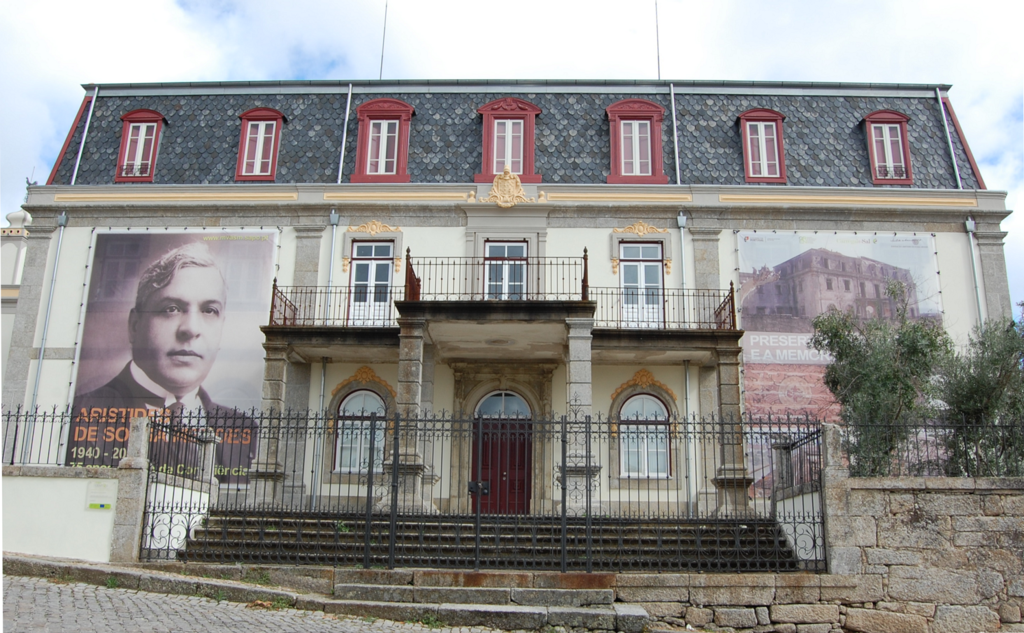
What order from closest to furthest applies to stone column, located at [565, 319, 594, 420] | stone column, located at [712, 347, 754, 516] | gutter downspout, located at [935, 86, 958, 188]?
stone column, located at [565, 319, 594, 420] → stone column, located at [712, 347, 754, 516] → gutter downspout, located at [935, 86, 958, 188]

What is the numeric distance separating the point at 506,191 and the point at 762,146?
5.66m

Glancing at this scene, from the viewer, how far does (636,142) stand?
18266mm

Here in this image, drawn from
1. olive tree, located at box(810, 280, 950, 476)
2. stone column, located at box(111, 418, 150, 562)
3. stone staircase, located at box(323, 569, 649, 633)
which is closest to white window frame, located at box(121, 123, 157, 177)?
stone column, located at box(111, 418, 150, 562)

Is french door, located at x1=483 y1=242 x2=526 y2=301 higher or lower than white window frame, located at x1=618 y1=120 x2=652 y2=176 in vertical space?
lower

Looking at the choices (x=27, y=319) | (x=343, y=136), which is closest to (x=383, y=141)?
(x=343, y=136)

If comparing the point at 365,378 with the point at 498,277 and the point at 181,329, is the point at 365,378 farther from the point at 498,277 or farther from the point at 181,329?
the point at 181,329

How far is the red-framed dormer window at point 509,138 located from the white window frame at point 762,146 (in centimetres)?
Answer: 461

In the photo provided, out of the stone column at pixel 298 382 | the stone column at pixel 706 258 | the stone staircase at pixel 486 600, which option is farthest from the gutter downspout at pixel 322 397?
the stone column at pixel 706 258

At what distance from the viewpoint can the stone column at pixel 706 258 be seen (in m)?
17.1

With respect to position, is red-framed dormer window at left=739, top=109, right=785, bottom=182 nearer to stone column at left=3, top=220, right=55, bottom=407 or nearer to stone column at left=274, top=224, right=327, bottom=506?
stone column at left=274, top=224, right=327, bottom=506

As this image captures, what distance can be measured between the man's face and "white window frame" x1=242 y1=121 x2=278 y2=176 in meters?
2.45

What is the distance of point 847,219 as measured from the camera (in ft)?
56.9

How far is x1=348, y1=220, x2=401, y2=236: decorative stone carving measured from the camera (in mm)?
17594

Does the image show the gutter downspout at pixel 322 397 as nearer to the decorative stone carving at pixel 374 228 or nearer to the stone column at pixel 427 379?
the decorative stone carving at pixel 374 228
